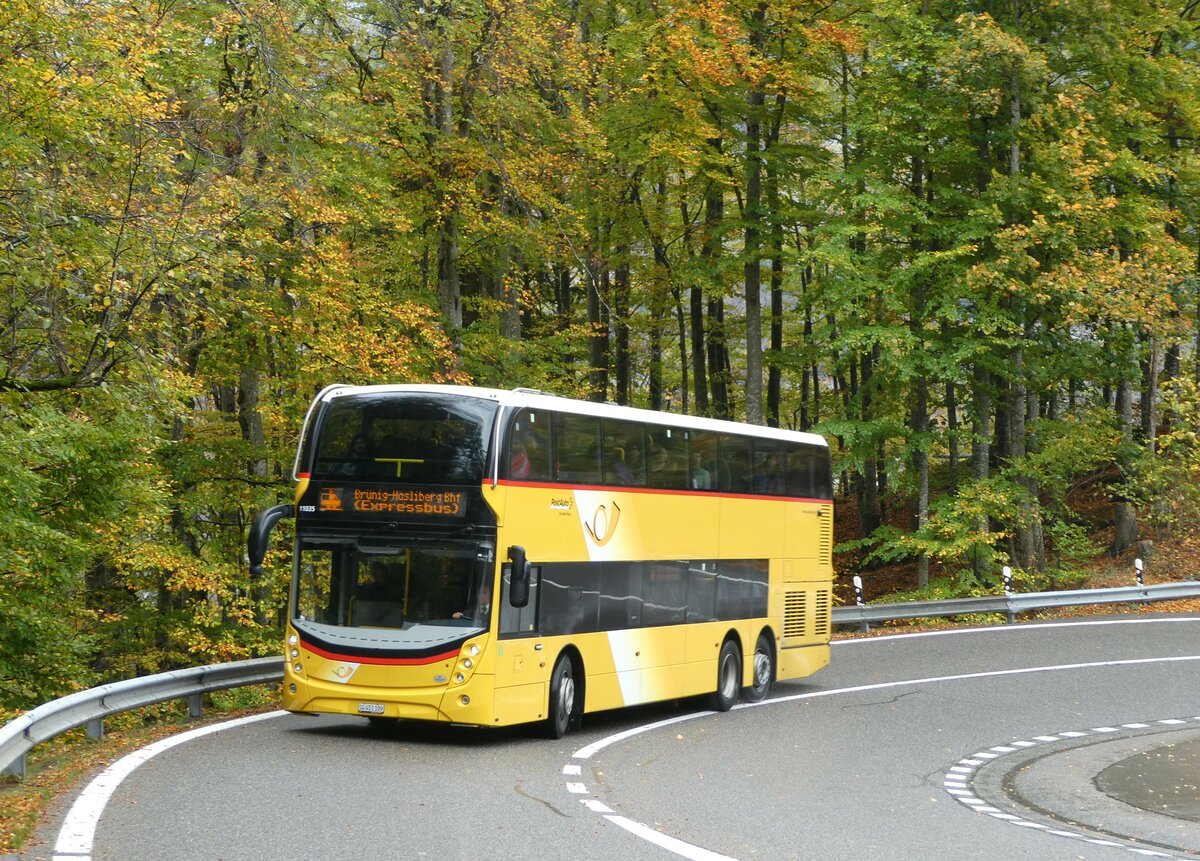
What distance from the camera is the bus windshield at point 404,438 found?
15109 mm

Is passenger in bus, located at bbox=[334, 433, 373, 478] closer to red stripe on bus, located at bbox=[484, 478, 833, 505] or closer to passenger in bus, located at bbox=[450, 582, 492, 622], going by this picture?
red stripe on bus, located at bbox=[484, 478, 833, 505]

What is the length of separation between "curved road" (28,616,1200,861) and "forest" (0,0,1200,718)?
18.3 ft

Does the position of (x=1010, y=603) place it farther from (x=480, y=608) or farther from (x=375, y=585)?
(x=375, y=585)

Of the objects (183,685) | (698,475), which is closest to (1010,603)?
(698,475)

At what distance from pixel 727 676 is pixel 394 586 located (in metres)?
6.98

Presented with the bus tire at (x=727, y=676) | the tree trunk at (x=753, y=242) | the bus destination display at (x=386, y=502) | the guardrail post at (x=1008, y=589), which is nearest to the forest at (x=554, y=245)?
the tree trunk at (x=753, y=242)

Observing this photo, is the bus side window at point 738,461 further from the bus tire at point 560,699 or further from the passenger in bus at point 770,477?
the bus tire at point 560,699

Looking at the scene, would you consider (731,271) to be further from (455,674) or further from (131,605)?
(455,674)

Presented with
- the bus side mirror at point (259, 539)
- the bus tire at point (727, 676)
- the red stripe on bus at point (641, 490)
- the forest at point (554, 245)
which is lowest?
the bus tire at point (727, 676)

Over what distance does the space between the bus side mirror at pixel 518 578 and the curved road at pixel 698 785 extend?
1.64m

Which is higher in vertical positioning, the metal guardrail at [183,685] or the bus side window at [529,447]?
the bus side window at [529,447]

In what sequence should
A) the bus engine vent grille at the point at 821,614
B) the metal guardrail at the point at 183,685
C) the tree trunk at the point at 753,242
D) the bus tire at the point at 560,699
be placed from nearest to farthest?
1. the metal guardrail at the point at 183,685
2. the bus tire at the point at 560,699
3. the bus engine vent grille at the point at 821,614
4. the tree trunk at the point at 753,242

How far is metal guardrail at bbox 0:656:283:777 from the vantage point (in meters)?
11.3

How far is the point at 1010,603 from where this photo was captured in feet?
101
